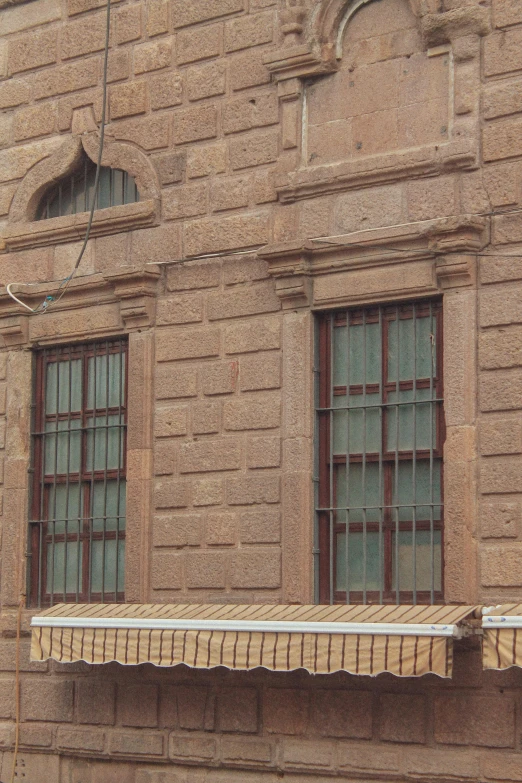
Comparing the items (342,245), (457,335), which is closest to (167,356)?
(342,245)

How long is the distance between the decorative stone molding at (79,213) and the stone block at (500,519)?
4095mm

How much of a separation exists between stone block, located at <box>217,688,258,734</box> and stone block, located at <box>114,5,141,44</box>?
577 centimetres

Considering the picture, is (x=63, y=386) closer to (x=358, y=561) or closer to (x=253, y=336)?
(x=253, y=336)

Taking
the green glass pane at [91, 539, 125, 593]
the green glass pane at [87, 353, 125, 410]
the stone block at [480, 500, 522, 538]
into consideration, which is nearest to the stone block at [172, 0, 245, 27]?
the green glass pane at [87, 353, 125, 410]

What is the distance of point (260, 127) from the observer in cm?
1328

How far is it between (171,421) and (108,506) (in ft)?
3.50

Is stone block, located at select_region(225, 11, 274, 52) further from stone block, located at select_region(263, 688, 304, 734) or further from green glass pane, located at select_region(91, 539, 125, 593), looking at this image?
stone block, located at select_region(263, 688, 304, 734)

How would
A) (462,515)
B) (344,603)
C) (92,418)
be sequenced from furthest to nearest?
(92,418) < (344,603) < (462,515)

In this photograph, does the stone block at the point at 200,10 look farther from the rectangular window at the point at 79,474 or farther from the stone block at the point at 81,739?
the stone block at the point at 81,739

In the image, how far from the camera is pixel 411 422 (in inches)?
483

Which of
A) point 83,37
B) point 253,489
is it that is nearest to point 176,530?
point 253,489

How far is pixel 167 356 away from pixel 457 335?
9.26 feet

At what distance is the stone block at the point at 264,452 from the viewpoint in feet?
42.1

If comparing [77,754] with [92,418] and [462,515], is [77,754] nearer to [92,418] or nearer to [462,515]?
[92,418]
